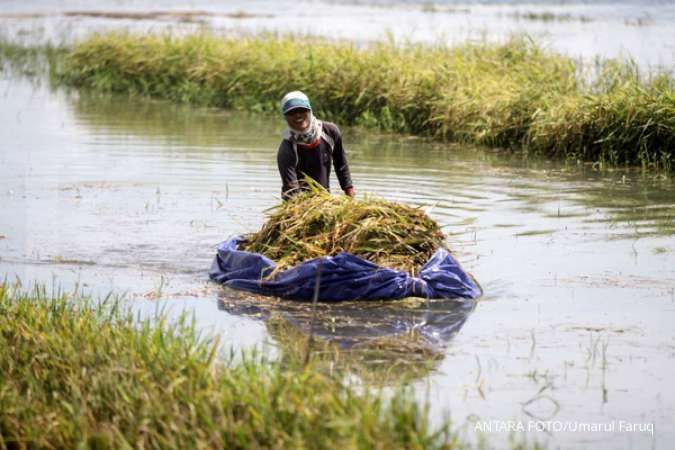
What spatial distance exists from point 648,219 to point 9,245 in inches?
216

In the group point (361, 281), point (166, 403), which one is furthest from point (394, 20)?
point (166, 403)

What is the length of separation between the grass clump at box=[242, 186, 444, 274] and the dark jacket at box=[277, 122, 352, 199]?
0.66 feet

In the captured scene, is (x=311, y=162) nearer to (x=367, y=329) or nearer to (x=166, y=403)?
(x=367, y=329)

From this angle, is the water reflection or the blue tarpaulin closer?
the water reflection

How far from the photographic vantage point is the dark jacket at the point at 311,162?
28.4 feet

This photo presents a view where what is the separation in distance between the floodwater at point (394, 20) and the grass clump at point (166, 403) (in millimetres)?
15152

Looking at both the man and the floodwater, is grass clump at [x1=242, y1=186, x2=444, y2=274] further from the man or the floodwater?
the floodwater

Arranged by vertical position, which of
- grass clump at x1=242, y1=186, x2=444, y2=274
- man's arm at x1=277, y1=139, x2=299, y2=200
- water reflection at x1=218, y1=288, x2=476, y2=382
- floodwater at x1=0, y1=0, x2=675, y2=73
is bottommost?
water reflection at x1=218, y1=288, x2=476, y2=382

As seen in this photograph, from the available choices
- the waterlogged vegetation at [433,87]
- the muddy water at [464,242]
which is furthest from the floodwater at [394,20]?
the muddy water at [464,242]

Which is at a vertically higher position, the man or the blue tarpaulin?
the man

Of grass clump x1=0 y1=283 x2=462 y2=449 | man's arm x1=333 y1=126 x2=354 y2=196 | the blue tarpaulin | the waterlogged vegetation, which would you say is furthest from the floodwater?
grass clump x1=0 y1=283 x2=462 y2=449

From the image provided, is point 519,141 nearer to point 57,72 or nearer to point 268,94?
point 268,94

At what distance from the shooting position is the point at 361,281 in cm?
791

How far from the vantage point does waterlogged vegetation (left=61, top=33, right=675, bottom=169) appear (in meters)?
14.0
